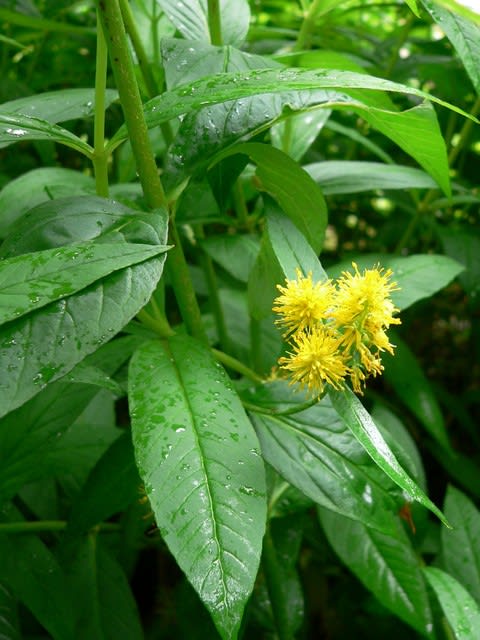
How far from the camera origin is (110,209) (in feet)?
1.66

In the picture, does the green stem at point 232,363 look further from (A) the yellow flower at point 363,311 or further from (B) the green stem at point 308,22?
(B) the green stem at point 308,22

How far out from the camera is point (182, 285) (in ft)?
1.86

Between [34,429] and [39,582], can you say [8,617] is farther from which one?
[34,429]

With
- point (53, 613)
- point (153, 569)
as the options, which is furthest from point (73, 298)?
point (153, 569)

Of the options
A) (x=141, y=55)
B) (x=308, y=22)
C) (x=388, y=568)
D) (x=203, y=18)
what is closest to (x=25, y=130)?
(x=141, y=55)

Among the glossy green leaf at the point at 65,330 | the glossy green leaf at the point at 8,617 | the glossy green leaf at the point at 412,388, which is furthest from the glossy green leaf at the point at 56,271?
the glossy green leaf at the point at 412,388

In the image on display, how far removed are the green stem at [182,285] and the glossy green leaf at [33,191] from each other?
0.18 metres

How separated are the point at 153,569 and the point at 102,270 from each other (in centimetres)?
91

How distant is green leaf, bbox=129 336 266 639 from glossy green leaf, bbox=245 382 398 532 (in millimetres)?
74

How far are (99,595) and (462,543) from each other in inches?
15.1

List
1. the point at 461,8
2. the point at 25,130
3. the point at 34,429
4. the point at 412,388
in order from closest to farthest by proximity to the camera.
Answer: the point at 461,8, the point at 25,130, the point at 34,429, the point at 412,388

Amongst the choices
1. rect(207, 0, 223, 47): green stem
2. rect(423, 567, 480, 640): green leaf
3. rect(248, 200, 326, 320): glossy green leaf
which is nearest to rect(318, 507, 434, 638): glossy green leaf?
rect(423, 567, 480, 640): green leaf

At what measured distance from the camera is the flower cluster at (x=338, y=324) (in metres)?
0.44

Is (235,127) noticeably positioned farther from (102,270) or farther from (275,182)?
(102,270)
